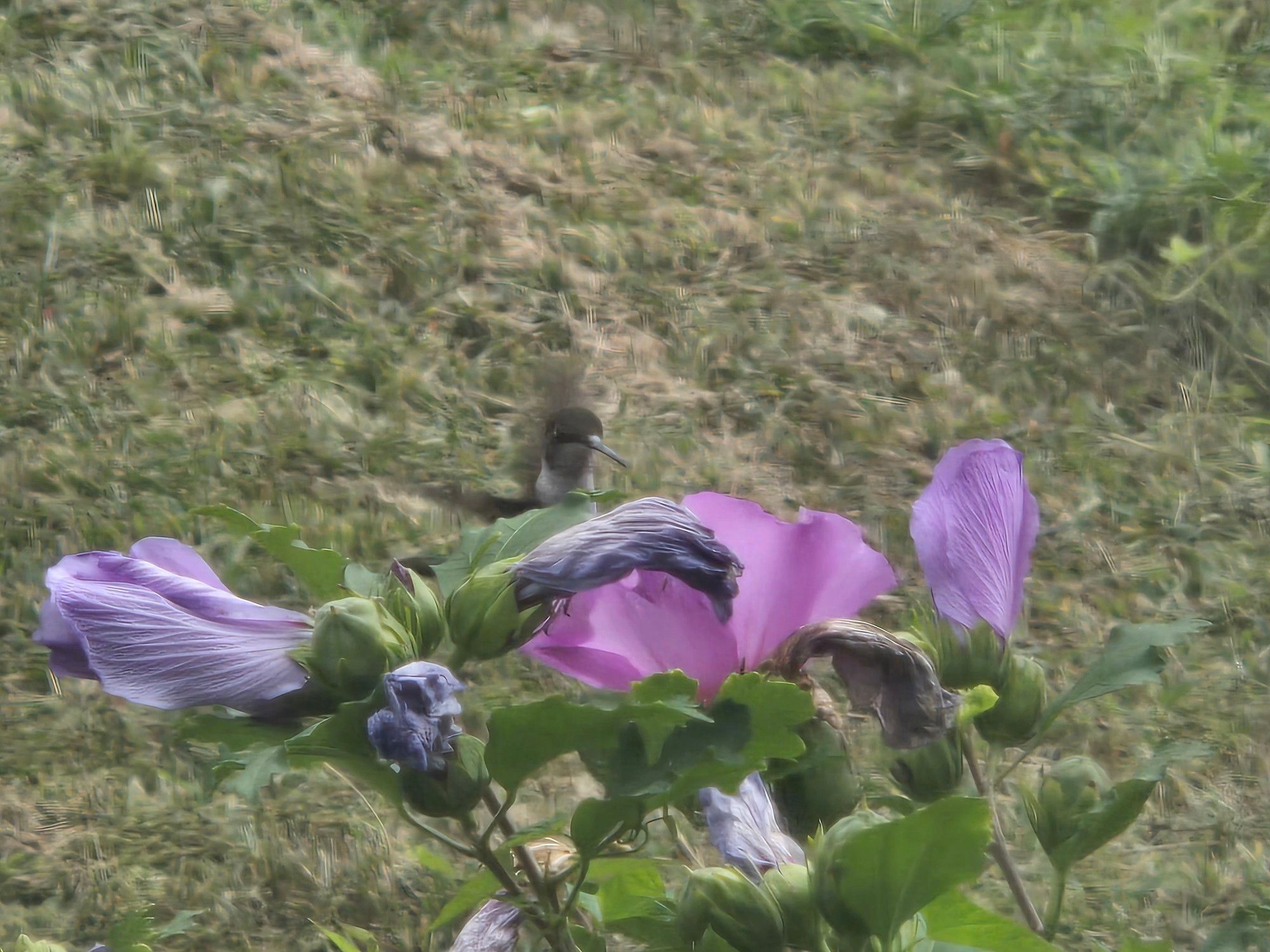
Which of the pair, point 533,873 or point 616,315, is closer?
point 533,873

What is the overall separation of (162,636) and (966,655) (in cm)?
30

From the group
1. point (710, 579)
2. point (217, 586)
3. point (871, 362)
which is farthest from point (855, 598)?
point (871, 362)

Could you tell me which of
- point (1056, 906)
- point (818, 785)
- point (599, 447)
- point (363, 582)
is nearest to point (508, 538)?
point (363, 582)

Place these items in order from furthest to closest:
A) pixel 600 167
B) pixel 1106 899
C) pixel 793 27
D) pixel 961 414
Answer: pixel 793 27 → pixel 600 167 → pixel 961 414 → pixel 1106 899

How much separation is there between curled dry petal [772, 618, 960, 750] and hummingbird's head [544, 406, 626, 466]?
6.27 ft

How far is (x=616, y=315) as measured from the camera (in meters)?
3.25

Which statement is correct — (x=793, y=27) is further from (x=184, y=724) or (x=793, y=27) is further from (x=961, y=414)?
(x=184, y=724)

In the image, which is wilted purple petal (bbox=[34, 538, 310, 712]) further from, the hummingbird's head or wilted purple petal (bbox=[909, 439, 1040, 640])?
the hummingbird's head

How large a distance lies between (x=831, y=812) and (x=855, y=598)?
0.08 m

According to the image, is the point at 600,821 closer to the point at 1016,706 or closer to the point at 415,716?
the point at 415,716

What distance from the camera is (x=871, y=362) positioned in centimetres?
314

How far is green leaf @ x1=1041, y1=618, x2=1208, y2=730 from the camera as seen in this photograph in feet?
2.14

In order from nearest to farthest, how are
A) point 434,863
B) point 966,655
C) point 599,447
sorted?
point 966,655 → point 434,863 → point 599,447

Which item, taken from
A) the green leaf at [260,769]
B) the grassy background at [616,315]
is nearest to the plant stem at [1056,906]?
the green leaf at [260,769]
